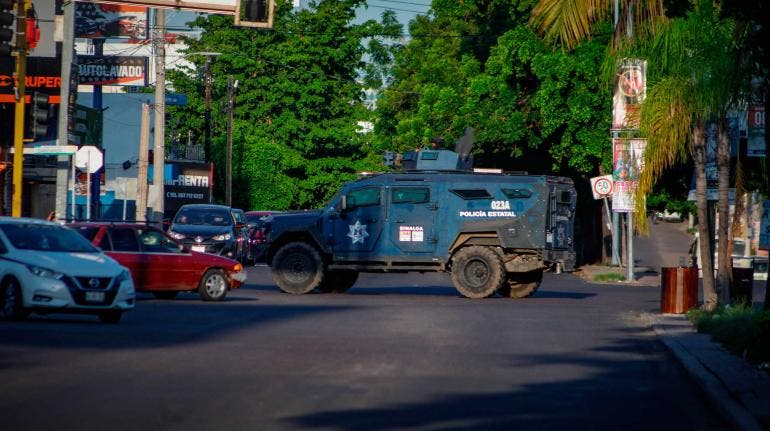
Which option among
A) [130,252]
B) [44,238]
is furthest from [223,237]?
[44,238]

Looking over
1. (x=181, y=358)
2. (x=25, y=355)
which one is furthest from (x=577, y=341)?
(x=25, y=355)

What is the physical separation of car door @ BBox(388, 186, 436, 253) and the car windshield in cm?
1071

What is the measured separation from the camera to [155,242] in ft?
87.3

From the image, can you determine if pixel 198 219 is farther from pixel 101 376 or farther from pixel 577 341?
pixel 101 376

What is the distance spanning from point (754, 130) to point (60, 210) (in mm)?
17971

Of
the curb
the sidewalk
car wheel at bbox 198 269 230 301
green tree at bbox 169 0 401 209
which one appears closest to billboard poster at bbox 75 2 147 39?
green tree at bbox 169 0 401 209

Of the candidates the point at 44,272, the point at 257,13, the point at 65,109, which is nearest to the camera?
the point at 44,272

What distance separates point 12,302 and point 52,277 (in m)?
0.73

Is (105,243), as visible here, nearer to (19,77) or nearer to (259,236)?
(19,77)

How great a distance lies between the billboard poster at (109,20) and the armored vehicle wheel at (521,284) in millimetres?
43526

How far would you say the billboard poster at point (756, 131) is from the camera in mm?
20797

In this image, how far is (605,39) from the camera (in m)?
47.8

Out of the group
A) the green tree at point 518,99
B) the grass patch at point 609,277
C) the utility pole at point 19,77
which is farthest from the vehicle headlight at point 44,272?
the green tree at point 518,99

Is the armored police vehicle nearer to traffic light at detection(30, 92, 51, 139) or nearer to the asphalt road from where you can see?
the asphalt road
